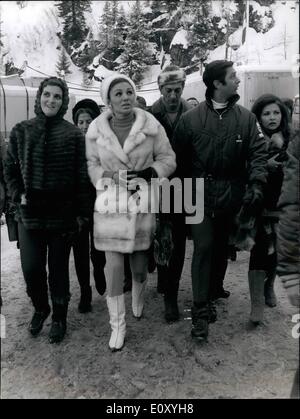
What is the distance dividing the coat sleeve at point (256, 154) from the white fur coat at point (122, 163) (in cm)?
56

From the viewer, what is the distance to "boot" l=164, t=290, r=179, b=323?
11.3ft

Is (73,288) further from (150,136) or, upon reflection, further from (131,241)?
(150,136)

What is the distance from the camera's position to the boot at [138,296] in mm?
3396

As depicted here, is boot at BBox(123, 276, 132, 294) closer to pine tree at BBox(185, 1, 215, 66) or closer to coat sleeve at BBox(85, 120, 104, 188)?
coat sleeve at BBox(85, 120, 104, 188)

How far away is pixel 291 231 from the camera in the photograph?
177 centimetres

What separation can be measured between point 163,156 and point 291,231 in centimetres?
143

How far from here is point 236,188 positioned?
2.97 metres

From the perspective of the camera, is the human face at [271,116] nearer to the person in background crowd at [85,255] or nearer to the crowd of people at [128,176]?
the crowd of people at [128,176]

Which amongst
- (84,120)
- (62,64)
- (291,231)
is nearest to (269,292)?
(291,231)

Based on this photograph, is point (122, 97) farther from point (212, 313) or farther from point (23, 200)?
point (212, 313)

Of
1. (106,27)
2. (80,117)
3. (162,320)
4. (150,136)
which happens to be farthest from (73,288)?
(106,27)

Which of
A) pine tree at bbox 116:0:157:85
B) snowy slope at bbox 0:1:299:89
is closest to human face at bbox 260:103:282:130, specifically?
snowy slope at bbox 0:1:299:89

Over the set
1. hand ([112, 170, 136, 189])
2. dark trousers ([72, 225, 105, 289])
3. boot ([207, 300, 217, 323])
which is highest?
hand ([112, 170, 136, 189])

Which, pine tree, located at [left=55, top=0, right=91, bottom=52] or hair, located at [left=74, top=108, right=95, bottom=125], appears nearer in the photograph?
hair, located at [left=74, top=108, right=95, bottom=125]
